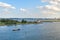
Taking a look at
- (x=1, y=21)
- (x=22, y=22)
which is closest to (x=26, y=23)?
(x=22, y=22)

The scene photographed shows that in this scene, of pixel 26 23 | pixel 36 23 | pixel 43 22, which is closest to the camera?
pixel 26 23

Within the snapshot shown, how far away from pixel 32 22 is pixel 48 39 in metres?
11.8

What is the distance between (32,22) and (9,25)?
451 centimetres

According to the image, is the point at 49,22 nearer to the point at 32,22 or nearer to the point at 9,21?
the point at 32,22

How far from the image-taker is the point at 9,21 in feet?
A: 59.2

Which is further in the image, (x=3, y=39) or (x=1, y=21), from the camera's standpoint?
(x=1, y=21)

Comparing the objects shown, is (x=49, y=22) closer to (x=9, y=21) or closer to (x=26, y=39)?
(x=9, y=21)

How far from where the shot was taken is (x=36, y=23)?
70.9ft

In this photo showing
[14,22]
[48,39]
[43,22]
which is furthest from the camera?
[43,22]

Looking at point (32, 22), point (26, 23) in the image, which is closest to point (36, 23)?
point (32, 22)

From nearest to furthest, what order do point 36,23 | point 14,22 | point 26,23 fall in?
1. point 14,22
2. point 26,23
3. point 36,23

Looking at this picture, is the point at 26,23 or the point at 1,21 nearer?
the point at 1,21

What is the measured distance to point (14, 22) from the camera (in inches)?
742

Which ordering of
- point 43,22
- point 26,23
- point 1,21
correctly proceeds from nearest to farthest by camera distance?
point 1,21
point 26,23
point 43,22
